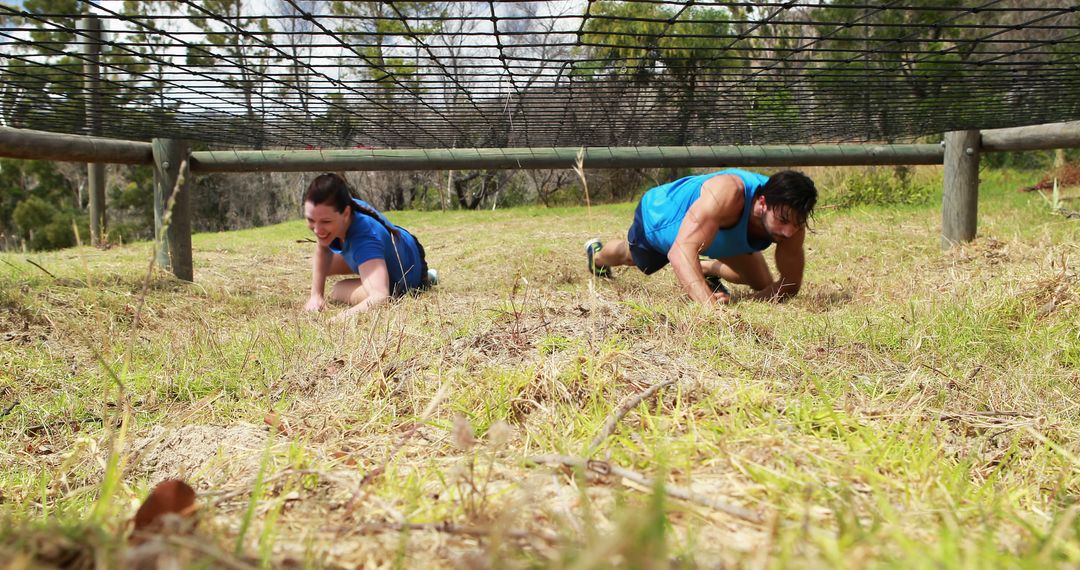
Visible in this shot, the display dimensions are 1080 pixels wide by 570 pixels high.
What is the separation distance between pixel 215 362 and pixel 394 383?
921 mm

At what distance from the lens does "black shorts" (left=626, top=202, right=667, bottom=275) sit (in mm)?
4634

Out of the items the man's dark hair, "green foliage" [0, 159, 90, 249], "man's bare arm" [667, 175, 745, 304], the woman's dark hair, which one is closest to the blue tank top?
"man's bare arm" [667, 175, 745, 304]

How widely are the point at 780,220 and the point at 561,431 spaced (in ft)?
8.82

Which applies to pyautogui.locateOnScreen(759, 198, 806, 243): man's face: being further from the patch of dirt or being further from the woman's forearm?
the patch of dirt

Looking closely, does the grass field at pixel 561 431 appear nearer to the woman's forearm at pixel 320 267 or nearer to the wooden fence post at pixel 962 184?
the woman's forearm at pixel 320 267

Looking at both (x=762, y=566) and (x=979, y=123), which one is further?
(x=979, y=123)

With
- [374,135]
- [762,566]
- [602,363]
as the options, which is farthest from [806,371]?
[374,135]

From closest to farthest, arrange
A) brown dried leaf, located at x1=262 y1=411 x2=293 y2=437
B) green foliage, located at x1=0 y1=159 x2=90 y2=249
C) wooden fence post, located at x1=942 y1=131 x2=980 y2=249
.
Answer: brown dried leaf, located at x1=262 y1=411 x2=293 y2=437
wooden fence post, located at x1=942 y1=131 x2=980 y2=249
green foliage, located at x1=0 y1=159 x2=90 y2=249

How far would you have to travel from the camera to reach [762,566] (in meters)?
0.72

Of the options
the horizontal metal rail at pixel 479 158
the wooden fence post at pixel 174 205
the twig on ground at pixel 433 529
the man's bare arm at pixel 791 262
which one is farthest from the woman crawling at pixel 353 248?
the twig on ground at pixel 433 529

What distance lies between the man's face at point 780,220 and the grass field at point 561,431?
43 cm

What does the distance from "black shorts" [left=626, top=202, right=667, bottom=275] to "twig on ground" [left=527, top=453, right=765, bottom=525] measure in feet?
11.5

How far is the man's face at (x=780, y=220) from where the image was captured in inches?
147

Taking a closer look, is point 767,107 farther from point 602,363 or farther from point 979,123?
point 602,363
